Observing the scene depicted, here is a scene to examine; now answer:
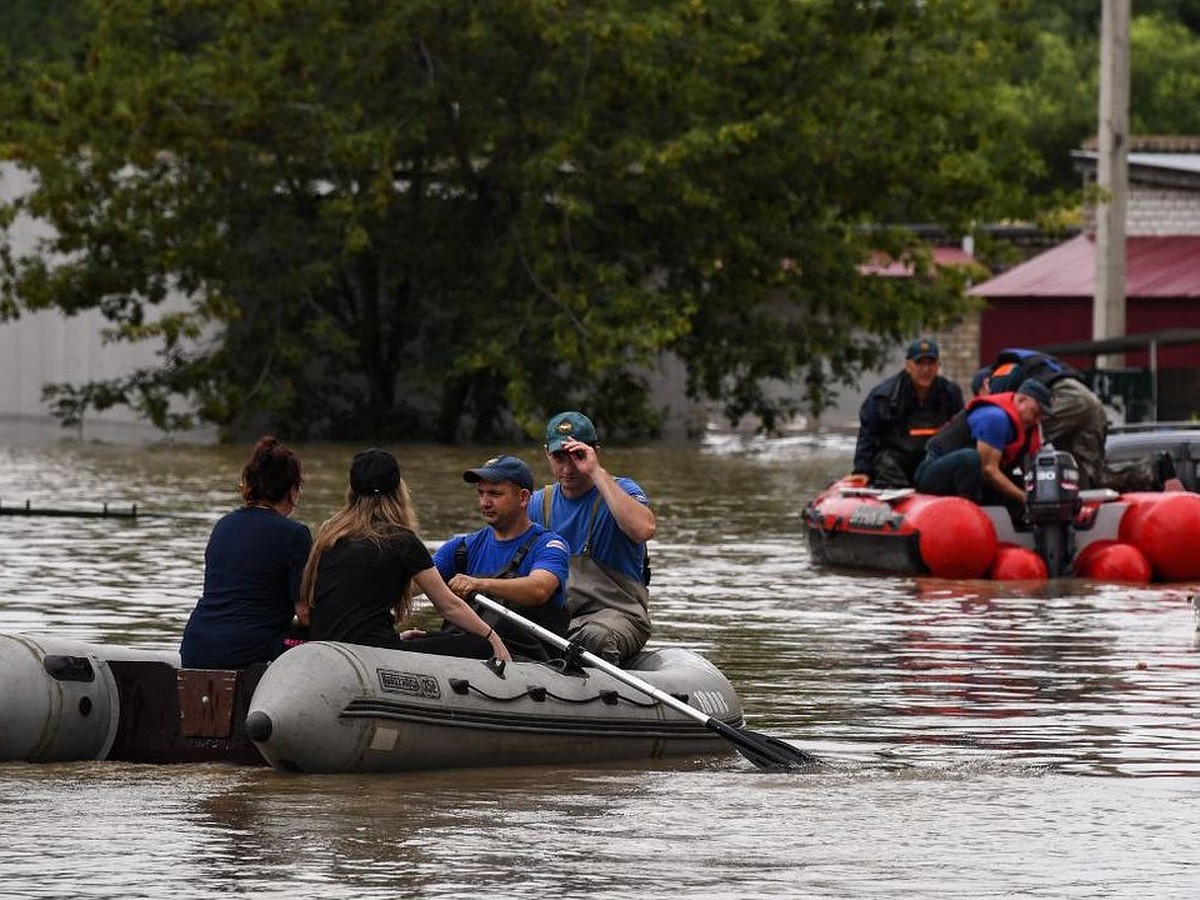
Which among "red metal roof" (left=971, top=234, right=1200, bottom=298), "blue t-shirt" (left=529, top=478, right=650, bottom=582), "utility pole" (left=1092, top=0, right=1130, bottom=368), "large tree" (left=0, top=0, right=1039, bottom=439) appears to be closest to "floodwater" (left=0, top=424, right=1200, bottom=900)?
"blue t-shirt" (left=529, top=478, right=650, bottom=582)

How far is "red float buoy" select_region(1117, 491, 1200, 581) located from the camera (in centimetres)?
2069

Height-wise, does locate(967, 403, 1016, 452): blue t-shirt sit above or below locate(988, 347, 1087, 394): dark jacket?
below

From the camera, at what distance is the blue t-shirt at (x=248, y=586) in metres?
11.8

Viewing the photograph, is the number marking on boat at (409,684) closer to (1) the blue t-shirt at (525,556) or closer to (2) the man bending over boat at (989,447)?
(1) the blue t-shirt at (525,556)

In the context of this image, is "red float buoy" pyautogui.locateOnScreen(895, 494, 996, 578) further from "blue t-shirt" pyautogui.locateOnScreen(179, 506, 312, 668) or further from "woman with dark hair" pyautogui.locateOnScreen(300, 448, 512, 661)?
"blue t-shirt" pyautogui.locateOnScreen(179, 506, 312, 668)

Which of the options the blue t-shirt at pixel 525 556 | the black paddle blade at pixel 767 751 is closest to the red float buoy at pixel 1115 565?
the blue t-shirt at pixel 525 556

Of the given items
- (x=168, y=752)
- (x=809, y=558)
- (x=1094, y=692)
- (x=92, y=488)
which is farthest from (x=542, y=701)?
(x=92, y=488)

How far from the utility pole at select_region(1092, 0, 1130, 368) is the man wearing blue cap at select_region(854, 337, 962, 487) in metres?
12.9

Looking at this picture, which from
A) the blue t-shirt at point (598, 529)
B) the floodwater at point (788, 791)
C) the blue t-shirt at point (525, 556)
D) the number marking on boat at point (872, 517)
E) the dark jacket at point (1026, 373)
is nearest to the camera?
the floodwater at point (788, 791)

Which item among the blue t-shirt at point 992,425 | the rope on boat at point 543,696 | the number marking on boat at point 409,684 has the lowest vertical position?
the rope on boat at point 543,696

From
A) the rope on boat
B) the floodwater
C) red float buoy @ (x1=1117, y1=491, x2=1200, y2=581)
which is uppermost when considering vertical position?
red float buoy @ (x1=1117, y1=491, x2=1200, y2=581)

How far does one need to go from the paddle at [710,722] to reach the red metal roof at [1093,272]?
34.5 metres

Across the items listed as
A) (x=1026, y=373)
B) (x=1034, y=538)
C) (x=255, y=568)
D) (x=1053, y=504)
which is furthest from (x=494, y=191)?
(x=255, y=568)

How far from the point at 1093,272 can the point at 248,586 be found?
39.2 metres
